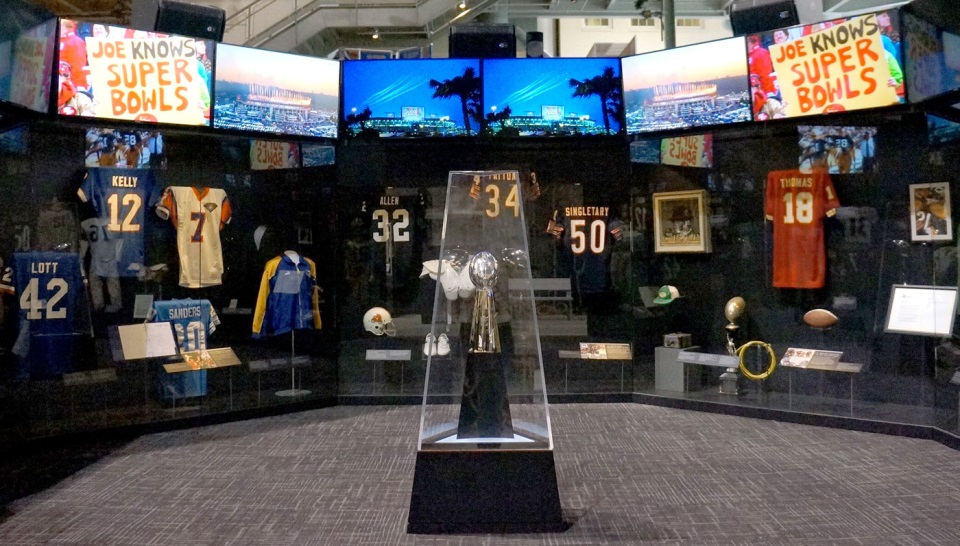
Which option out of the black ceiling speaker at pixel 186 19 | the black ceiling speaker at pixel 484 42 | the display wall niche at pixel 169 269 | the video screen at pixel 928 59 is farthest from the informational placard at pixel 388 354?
the video screen at pixel 928 59

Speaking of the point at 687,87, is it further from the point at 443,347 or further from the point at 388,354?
the point at 443,347

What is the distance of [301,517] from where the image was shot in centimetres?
373

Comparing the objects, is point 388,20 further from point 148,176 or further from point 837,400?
point 837,400

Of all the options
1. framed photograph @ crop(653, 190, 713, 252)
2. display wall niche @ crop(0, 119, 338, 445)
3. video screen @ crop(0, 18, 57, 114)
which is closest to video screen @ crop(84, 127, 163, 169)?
display wall niche @ crop(0, 119, 338, 445)

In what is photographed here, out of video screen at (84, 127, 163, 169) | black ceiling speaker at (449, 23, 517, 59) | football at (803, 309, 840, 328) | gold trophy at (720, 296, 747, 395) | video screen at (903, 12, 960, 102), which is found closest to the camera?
video screen at (903, 12, 960, 102)

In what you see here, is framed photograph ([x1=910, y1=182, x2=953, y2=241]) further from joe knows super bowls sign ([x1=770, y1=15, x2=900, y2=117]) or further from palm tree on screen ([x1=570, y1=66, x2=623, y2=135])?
palm tree on screen ([x1=570, y1=66, x2=623, y2=135])

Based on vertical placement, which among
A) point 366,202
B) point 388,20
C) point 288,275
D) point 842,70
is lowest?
point 288,275

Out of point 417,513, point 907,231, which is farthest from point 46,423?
point 907,231

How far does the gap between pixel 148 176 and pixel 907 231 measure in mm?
5994

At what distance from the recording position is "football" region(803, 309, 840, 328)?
6.07m

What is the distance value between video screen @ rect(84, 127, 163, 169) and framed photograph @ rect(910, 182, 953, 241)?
234 inches

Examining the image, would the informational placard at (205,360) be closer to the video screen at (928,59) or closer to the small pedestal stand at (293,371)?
the small pedestal stand at (293,371)

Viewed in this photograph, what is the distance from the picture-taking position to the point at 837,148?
6070 millimetres

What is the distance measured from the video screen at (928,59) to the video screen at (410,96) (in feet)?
11.1
